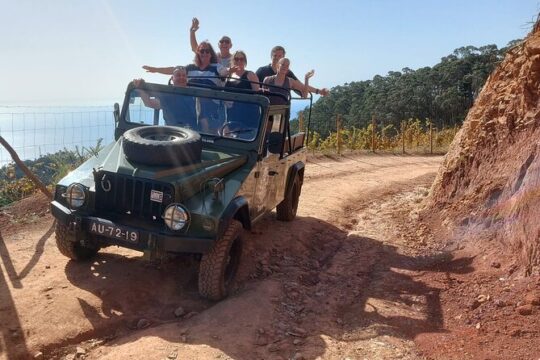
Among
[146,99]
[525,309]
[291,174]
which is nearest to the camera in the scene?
[525,309]

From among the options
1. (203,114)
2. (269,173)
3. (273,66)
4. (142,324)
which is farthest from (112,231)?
(273,66)

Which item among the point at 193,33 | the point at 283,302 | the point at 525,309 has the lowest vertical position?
the point at 283,302

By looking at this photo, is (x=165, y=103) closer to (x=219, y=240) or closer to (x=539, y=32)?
(x=219, y=240)

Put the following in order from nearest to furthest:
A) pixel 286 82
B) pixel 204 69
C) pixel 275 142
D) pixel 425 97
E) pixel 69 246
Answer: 1. pixel 69 246
2. pixel 275 142
3. pixel 204 69
4. pixel 286 82
5. pixel 425 97

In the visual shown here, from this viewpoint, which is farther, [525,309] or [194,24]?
[194,24]

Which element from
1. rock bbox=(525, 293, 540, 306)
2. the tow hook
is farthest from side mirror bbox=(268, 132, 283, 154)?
rock bbox=(525, 293, 540, 306)

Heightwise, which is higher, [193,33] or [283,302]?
[193,33]

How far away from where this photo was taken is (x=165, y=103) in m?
5.83

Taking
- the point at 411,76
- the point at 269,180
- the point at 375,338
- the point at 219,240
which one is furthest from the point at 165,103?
the point at 411,76

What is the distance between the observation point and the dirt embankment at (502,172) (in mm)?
5047

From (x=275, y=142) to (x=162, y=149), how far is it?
1.45m

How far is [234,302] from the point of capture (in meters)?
4.52

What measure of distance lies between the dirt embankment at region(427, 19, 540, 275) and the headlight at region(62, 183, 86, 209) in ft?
13.7

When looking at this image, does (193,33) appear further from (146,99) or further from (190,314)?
(190,314)
